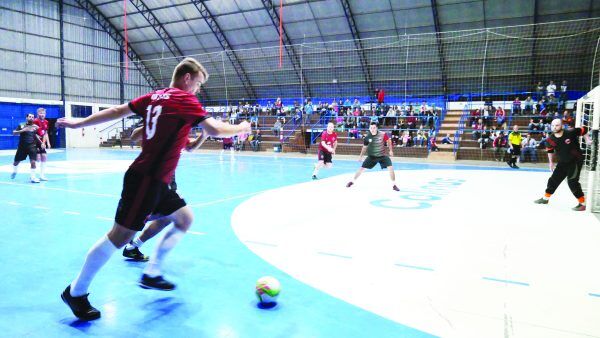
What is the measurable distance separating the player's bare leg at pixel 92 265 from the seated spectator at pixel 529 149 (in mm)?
21568

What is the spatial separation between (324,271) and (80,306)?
228 centimetres

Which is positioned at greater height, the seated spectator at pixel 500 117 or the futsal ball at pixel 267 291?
the seated spectator at pixel 500 117

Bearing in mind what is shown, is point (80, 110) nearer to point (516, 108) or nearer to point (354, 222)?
point (516, 108)

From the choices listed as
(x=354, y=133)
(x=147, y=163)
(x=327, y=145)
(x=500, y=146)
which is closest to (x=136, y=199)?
(x=147, y=163)

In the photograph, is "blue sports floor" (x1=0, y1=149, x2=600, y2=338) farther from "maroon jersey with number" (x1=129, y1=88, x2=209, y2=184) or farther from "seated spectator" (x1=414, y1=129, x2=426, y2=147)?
"seated spectator" (x1=414, y1=129, x2=426, y2=147)

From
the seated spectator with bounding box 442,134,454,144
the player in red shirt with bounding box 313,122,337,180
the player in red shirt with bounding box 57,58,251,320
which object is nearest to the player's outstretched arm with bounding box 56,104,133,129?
the player in red shirt with bounding box 57,58,251,320

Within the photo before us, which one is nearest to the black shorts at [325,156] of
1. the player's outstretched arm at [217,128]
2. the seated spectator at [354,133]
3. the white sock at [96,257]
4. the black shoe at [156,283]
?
the black shoe at [156,283]

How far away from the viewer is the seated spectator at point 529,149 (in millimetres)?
20375

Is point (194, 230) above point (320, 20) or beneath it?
beneath

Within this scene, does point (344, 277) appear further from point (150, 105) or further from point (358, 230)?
point (150, 105)

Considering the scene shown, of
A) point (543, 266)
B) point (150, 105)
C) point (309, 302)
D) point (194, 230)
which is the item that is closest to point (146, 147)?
point (150, 105)

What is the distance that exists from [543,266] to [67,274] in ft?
16.6

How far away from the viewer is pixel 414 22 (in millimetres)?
25438

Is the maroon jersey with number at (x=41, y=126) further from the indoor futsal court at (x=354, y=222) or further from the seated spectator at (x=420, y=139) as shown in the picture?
the seated spectator at (x=420, y=139)
